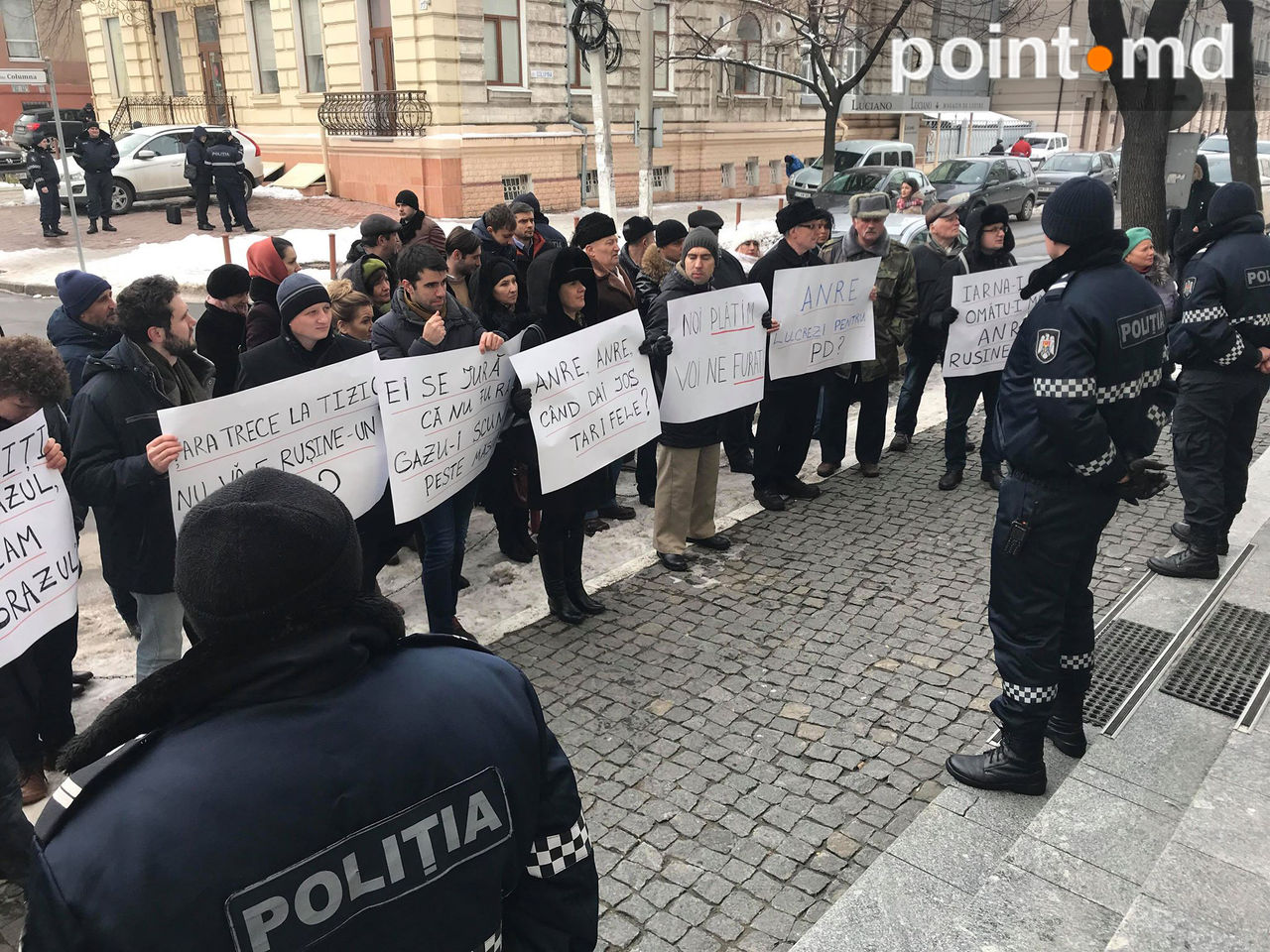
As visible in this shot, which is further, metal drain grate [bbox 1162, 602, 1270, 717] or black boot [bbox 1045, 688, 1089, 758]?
metal drain grate [bbox 1162, 602, 1270, 717]

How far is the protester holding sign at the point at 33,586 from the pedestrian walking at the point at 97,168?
17.4 m

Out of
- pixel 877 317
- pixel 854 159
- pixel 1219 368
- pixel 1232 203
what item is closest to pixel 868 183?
pixel 854 159

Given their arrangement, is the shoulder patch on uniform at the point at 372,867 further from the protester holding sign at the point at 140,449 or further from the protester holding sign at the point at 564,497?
the protester holding sign at the point at 564,497

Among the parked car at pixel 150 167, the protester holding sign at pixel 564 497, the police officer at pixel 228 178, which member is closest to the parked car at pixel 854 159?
the police officer at pixel 228 178

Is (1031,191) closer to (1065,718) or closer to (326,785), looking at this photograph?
(1065,718)

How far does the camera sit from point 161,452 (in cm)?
386

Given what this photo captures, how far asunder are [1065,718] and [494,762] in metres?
3.27

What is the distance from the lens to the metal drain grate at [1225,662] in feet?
14.9

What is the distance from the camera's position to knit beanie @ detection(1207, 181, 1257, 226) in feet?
18.0

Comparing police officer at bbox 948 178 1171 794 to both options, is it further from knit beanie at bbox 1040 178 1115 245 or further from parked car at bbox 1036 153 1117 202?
parked car at bbox 1036 153 1117 202

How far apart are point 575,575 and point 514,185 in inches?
720

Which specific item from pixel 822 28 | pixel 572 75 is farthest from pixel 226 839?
pixel 822 28

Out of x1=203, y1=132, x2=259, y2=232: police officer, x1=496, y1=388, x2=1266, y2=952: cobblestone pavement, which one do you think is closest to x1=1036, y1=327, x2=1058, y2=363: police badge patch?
x1=496, y1=388, x2=1266, y2=952: cobblestone pavement

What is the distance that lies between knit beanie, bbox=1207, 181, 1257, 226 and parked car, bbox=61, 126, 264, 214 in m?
20.4
